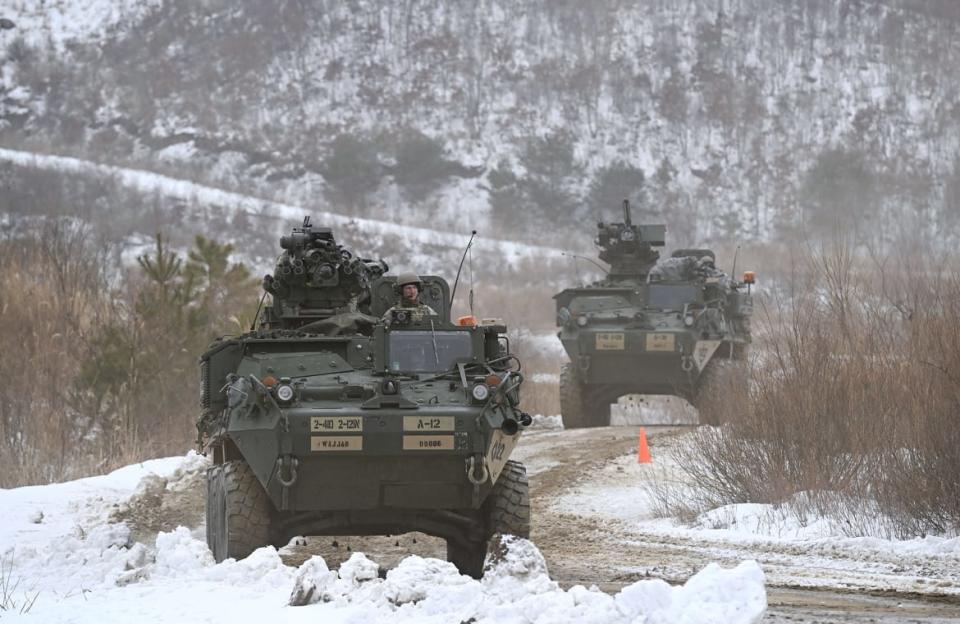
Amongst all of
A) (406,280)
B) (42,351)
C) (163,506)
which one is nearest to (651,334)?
(42,351)

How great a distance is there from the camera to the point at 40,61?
71.9 m

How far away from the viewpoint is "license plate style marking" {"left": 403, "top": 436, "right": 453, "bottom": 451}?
10281 mm

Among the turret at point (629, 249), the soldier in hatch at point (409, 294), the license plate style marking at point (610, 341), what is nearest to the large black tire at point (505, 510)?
the soldier in hatch at point (409, 294)

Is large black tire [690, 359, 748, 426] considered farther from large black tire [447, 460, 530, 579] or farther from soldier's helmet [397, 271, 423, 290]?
large black tire [447, 460, 530, 579]

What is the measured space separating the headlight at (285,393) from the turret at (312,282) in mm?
2929

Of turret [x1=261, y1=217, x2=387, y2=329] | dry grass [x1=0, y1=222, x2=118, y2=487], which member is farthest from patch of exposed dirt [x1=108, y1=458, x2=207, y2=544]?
dry grass [x1=0, y1=222, x2=118, y2=487]

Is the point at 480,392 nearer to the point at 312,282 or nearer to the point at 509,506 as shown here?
the point at 509,506

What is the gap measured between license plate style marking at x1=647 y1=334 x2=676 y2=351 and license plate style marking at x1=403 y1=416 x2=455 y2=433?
12475 millimetres

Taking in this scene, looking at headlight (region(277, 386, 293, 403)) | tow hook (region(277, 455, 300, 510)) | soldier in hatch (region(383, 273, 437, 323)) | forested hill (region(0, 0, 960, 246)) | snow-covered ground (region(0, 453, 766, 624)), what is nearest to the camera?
snow-covered ground (region(0, 453, 766, 624))

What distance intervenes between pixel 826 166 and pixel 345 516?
5523 cm

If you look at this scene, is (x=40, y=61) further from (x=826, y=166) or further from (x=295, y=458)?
(x=295, y=458)

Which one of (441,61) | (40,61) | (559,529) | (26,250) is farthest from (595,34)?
(559,529)

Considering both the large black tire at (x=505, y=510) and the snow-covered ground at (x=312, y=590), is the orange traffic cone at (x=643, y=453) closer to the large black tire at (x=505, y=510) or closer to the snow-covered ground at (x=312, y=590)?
the large black tire at (x=505, y=510)

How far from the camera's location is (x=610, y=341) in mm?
22750
